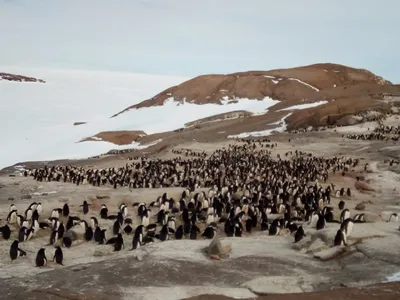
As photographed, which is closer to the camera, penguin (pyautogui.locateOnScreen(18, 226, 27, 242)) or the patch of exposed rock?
penguin (pyautogui.locateOnScreen(18, 226, 27, 242))

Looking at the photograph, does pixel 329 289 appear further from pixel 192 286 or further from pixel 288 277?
pixel 192 286

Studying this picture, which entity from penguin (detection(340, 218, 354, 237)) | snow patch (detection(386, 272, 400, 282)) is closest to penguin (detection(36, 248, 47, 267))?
penguin (detection(340, 218, 354, 237))

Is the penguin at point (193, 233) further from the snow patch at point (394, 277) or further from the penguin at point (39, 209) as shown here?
the snow patch at point (394, 277)

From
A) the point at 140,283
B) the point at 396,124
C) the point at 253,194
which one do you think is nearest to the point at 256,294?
the point at 140,283

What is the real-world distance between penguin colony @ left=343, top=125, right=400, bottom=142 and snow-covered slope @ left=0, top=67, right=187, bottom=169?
84.1ft

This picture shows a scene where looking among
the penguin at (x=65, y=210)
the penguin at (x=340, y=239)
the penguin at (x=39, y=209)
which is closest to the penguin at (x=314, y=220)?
the penguin at (x=340, y=239)

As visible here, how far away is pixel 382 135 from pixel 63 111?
64.9m

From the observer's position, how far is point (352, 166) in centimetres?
2717

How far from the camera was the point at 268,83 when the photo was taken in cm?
7288

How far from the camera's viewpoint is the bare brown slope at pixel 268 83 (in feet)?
232

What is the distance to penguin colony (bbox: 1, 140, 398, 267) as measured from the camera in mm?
13695

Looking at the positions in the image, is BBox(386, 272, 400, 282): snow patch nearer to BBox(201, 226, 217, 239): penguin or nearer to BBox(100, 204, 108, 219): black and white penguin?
BBox(201, 226, 217, 239): penguin

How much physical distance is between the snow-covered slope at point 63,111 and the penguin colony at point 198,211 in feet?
87.9

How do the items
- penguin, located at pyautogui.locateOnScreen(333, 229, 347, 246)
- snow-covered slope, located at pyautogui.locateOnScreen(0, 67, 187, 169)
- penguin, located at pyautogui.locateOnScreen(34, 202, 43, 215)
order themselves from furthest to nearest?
snow-covered slope, located at pyautogui.locateOnScreen(0, 67, 187, 169) → penguin, located at pyautogui.locateOnScreen(34, 202, 43, 215) → penguin, located at pyautogui.locateOnScreen(333, 229, 347, 246)
